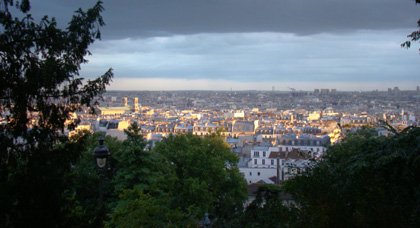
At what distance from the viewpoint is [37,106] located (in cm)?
977

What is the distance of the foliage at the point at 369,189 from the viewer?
9.68 meters

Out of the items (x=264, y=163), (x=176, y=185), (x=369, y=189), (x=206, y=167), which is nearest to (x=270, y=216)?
(x=369, y=189)

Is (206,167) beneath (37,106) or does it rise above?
beneath

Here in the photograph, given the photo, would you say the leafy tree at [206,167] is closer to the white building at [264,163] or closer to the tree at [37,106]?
the tree at [37,106]

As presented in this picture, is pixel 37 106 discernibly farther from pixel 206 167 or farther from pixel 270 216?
pixel 206 167

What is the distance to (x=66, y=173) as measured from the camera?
448 inches

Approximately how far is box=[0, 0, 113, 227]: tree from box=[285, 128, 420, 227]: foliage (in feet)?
12.9

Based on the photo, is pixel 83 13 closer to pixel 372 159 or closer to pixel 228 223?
pixel 228 223

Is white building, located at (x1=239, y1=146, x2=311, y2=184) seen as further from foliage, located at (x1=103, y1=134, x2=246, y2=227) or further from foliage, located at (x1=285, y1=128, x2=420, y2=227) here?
foliage, located at (x1=285, y1=128, x2=420, y2=227)

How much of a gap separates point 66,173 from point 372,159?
5.95m

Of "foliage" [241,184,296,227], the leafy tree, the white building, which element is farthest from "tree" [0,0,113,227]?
the white building

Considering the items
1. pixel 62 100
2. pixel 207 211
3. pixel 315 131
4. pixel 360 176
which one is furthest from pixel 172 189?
pixel 315 131

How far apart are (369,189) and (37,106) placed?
5396mm

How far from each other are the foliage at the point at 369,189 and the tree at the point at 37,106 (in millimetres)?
3943
